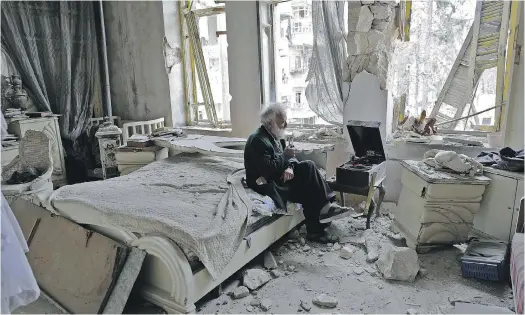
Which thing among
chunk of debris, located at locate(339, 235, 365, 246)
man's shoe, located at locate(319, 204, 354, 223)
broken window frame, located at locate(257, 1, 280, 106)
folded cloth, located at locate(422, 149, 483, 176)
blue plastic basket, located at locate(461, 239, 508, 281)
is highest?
broken window frame, located at locate(257, 1, 280, 106)

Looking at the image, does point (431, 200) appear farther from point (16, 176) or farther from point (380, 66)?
point (16, 176)

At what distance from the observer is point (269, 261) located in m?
2.71

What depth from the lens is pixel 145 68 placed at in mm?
5340

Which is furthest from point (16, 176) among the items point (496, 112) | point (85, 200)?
point (496, 112)

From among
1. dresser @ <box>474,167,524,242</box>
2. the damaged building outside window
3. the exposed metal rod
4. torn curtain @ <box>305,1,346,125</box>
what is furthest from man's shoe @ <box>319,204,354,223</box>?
the exposed metal rod

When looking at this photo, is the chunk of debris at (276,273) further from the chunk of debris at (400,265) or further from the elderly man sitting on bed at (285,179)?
the chunk of debris at (400,265)

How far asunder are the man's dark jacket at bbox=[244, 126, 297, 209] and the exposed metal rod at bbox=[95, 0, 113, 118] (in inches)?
136

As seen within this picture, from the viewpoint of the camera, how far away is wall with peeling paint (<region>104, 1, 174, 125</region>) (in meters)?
5.15

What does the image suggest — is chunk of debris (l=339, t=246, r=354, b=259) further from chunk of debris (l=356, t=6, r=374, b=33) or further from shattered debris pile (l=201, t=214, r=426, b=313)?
chunk of debris (l=356, t=6, r=374, b=33)

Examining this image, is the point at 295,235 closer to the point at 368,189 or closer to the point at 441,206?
the point at 368,189

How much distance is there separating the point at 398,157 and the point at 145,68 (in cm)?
368

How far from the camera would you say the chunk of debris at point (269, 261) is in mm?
2670

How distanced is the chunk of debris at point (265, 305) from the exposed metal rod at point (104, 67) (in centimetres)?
425

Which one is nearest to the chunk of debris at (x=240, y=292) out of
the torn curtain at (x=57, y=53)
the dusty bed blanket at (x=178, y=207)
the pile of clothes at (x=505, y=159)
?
the dusty bed blanket at (x=178, y=207)
